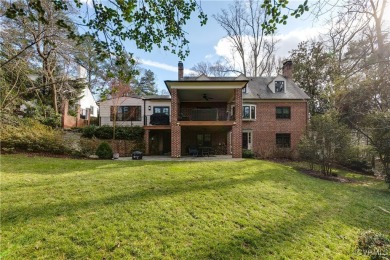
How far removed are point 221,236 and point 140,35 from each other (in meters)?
4.24

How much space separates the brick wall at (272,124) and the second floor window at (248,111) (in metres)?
0.39

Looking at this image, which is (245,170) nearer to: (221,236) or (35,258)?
(221,236)

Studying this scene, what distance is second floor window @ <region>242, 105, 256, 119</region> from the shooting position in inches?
771

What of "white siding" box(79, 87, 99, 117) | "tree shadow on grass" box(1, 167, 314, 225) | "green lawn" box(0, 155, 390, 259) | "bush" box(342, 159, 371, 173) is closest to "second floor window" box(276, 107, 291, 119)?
"bush" box(342, 159, 371, 173)

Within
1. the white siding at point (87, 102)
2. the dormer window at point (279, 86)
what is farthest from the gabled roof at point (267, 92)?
the white siding at point (87, 102)

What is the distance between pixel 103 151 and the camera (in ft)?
45.4

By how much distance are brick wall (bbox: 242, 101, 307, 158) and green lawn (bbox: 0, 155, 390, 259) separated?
10852 millimetres

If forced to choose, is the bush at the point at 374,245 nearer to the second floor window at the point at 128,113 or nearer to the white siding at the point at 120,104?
the white siding at the point at 120,104

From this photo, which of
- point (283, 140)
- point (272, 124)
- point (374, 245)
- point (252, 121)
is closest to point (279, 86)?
point (272, 124)

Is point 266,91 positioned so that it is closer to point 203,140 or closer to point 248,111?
point 248,111

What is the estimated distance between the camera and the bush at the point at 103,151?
13.8 metres

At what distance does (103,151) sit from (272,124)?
14596 millimetres

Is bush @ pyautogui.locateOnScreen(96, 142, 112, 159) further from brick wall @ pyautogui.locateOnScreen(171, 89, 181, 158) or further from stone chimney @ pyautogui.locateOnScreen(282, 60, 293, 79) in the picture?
stone chimney @ pyautogui.locateOnScreen(282, 60, 293, 79)

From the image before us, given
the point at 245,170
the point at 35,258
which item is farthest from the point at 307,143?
the point at 35,258
